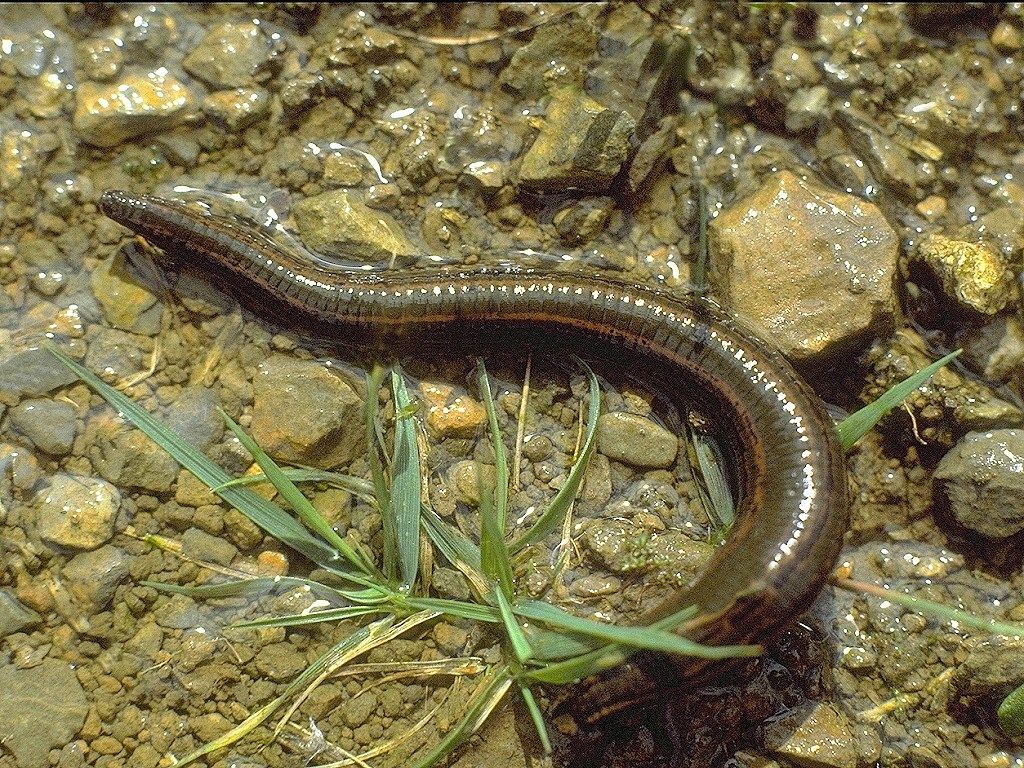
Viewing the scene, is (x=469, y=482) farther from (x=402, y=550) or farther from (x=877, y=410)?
(x=877, y=410)

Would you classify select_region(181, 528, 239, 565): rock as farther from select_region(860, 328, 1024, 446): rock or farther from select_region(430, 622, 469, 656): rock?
select_region(860, 328, 1024, 446): rock

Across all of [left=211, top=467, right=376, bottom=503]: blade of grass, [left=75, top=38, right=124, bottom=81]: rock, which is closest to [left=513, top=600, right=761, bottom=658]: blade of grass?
[left=211, top=467, right=376, bottom=503]: blade of grass

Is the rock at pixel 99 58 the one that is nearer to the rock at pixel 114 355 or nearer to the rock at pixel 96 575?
the rock at pixel 114 355

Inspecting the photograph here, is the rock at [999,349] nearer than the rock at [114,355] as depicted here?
Yes

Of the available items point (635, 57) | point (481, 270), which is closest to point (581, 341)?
point (481, 270)

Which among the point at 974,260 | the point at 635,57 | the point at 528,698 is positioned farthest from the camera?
the point at 635,57

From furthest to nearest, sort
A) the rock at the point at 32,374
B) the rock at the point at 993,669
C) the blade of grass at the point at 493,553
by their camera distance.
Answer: the rock at the point at 32,374, the rock at the point at 993,669, the blade of grass at the point at 493,553

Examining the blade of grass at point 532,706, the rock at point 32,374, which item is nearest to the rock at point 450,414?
the blade of grass at point 532,706

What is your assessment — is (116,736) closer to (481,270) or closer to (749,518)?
(481,270)
